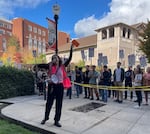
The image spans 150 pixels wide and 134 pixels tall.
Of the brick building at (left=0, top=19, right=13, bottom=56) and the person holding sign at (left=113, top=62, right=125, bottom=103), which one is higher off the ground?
the brick building at (left=0, top=19, right=13, bottom=56)

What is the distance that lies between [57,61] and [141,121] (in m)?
3.21

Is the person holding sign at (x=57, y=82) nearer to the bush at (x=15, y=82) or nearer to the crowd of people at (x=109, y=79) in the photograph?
the crowd of people at (x=109, y=79)

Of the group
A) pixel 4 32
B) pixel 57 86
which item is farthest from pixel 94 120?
pixel 4 32

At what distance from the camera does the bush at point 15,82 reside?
11548mm

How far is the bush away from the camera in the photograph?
37.9ft

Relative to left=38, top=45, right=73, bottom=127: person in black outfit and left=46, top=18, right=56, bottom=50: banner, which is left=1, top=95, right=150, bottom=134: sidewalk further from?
left=46, top=18, right=56, bottom=50: banner

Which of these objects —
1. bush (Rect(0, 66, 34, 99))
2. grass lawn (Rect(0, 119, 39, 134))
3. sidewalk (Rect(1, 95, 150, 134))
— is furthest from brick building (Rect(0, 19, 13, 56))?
grass lawn (Rect(0, 119, 39, 134))

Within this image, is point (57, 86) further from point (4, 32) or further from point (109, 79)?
point (4, 32)

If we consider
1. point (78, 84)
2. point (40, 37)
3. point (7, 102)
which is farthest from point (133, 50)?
point (40, 37)

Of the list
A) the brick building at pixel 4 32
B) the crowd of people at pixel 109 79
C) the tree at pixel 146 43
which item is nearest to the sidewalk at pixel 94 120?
the crowd of people at pixel 109 79

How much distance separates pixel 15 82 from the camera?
40.4 feet

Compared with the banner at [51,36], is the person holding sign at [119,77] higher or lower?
lower

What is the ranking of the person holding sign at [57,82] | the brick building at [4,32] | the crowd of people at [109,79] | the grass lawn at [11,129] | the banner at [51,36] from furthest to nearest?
the brick building at [4,32] → the banner at [51,36] → the crowd of people at [109,79] → the person holding sign at [57,82] → the grass lawn at [11,129]

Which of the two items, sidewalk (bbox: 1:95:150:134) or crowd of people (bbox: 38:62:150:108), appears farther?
crowd of people (bbox: 38:62:150:108)
